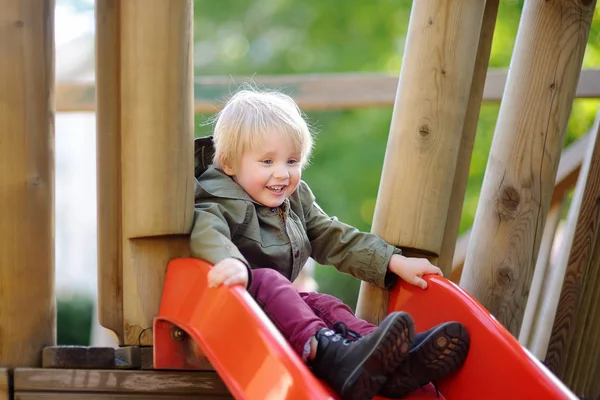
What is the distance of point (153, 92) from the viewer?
7.66 ft

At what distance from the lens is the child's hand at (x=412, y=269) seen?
261 cm

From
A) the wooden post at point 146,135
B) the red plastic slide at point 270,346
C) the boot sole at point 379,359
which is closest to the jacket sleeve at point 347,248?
the red plastic slide at point 270,346

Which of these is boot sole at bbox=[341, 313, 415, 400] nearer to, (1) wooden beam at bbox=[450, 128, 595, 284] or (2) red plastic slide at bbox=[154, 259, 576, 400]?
(2) red plastic slide at bbox=[154, 259, 576, 400]

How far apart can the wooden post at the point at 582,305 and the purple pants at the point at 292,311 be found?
1037 millimetres

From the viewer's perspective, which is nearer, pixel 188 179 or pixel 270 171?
pixel 188 179

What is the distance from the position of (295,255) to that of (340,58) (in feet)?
30.5

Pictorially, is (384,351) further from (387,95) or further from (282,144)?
(387,95)

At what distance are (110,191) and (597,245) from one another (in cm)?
174

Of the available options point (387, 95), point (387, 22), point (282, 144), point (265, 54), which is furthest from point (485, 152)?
point (282, 144)

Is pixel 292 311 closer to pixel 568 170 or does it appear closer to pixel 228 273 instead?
pixel 228 273

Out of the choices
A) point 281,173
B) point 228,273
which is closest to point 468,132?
point 281,173

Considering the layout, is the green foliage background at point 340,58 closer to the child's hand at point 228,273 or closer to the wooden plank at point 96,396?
the wooden plank at point 96,396

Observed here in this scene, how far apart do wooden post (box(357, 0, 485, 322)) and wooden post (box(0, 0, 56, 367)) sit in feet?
3.30

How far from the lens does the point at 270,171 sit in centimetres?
256
